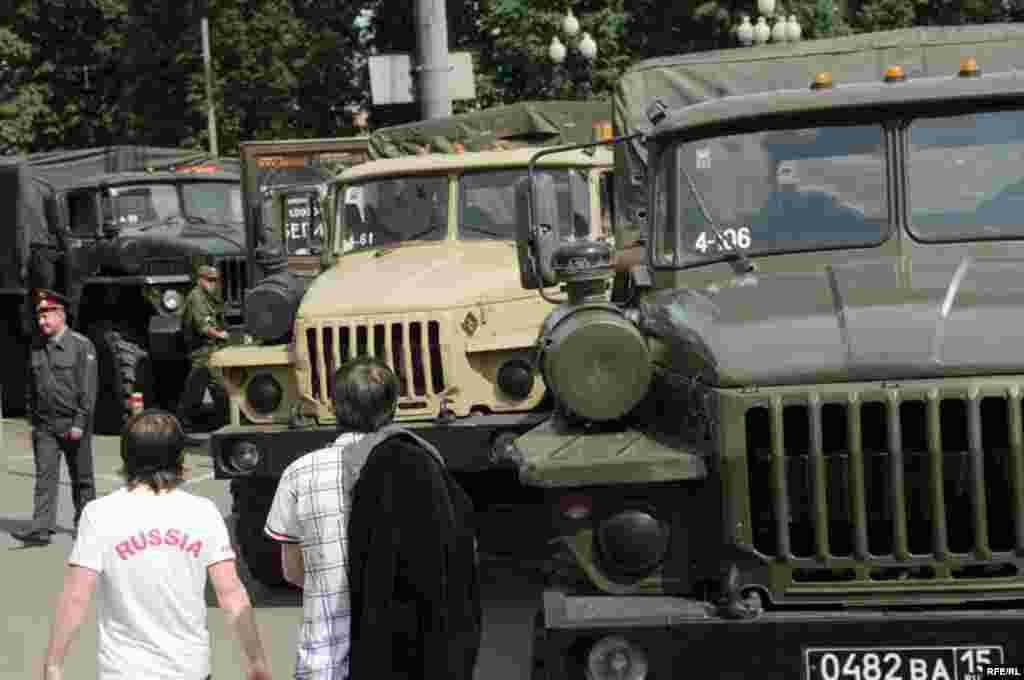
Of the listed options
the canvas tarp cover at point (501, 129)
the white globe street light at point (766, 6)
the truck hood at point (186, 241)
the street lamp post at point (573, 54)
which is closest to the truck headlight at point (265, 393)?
the canvas tarp cover at point (501, 129)

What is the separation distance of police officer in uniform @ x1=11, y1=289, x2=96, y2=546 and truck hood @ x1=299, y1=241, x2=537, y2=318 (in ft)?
7.65

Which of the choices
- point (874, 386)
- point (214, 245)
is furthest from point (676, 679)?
point (214, 245)

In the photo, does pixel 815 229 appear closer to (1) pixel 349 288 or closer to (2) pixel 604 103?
(1) pixel 349 288

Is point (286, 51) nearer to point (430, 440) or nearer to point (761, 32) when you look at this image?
point (761, 32)

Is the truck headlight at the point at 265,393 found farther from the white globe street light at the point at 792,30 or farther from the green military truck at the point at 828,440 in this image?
the white globe street light at the point at 792,30

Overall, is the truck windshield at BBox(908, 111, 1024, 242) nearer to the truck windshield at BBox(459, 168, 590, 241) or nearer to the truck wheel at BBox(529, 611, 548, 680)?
the truck wheel at BBox(529, 611, 548, 680)

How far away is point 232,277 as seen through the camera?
69.2 ft

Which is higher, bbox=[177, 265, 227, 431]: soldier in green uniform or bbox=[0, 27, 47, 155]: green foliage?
bbox=[0, 27, 47, 155]: green foliage

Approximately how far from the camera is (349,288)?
1102cm

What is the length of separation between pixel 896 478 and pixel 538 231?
285 cm

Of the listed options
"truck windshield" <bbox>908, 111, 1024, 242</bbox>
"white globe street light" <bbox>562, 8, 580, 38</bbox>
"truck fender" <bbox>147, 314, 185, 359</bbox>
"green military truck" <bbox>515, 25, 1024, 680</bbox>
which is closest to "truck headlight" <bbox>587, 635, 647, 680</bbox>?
"green military truck" <bbox>515, 25, 1024, 680</bbox>

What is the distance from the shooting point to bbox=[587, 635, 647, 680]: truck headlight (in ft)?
19.8

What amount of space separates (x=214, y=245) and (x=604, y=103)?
6.25 m

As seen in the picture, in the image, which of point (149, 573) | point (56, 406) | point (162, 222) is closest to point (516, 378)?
A: point (56, 406)
